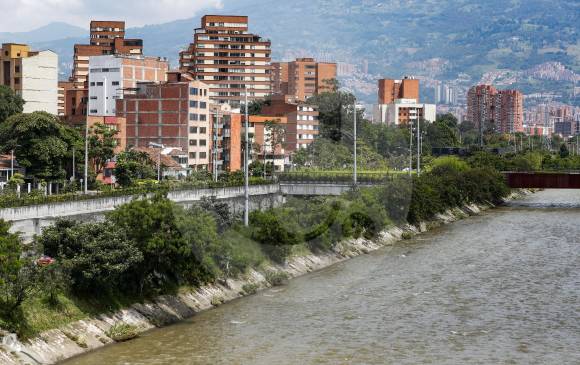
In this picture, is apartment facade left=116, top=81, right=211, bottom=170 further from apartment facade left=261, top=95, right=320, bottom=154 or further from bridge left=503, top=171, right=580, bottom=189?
bridge left=503, top=171, right=580, bottom=189

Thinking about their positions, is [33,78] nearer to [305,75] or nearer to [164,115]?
[164,115]

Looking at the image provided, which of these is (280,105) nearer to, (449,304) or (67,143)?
(67,143)

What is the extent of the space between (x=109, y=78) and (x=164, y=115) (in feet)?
75.1

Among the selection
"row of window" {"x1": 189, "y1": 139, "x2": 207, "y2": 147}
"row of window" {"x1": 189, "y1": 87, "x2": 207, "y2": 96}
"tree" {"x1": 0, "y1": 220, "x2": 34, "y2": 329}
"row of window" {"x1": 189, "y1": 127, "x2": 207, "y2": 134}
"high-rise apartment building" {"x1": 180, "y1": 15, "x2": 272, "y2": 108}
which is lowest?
"tree" {"x1": 0, "y1": 220, "x2": 34, "y2": 329}

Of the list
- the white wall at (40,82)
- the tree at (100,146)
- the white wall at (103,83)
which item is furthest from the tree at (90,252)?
the white wall at (103,83)

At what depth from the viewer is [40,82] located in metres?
107

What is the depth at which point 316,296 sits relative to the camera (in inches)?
1593

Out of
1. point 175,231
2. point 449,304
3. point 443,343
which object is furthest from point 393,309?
point 175,231

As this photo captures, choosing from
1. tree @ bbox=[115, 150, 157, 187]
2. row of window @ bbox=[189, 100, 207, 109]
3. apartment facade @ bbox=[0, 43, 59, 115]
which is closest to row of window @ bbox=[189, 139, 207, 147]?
row of window @ bbox=[189, 100, 207, 109]

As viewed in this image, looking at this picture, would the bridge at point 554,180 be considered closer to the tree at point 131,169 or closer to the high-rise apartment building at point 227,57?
the tree at point 131,169

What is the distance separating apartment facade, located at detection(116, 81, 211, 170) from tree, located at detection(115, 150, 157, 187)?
46.1ft

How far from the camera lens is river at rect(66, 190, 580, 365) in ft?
98.2

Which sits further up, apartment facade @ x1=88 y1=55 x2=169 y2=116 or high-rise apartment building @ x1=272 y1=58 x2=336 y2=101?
high-rise apartment building @ x1=272 y1=58 x2=336 y2=101

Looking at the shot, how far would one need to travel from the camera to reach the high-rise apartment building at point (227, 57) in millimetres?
143625
